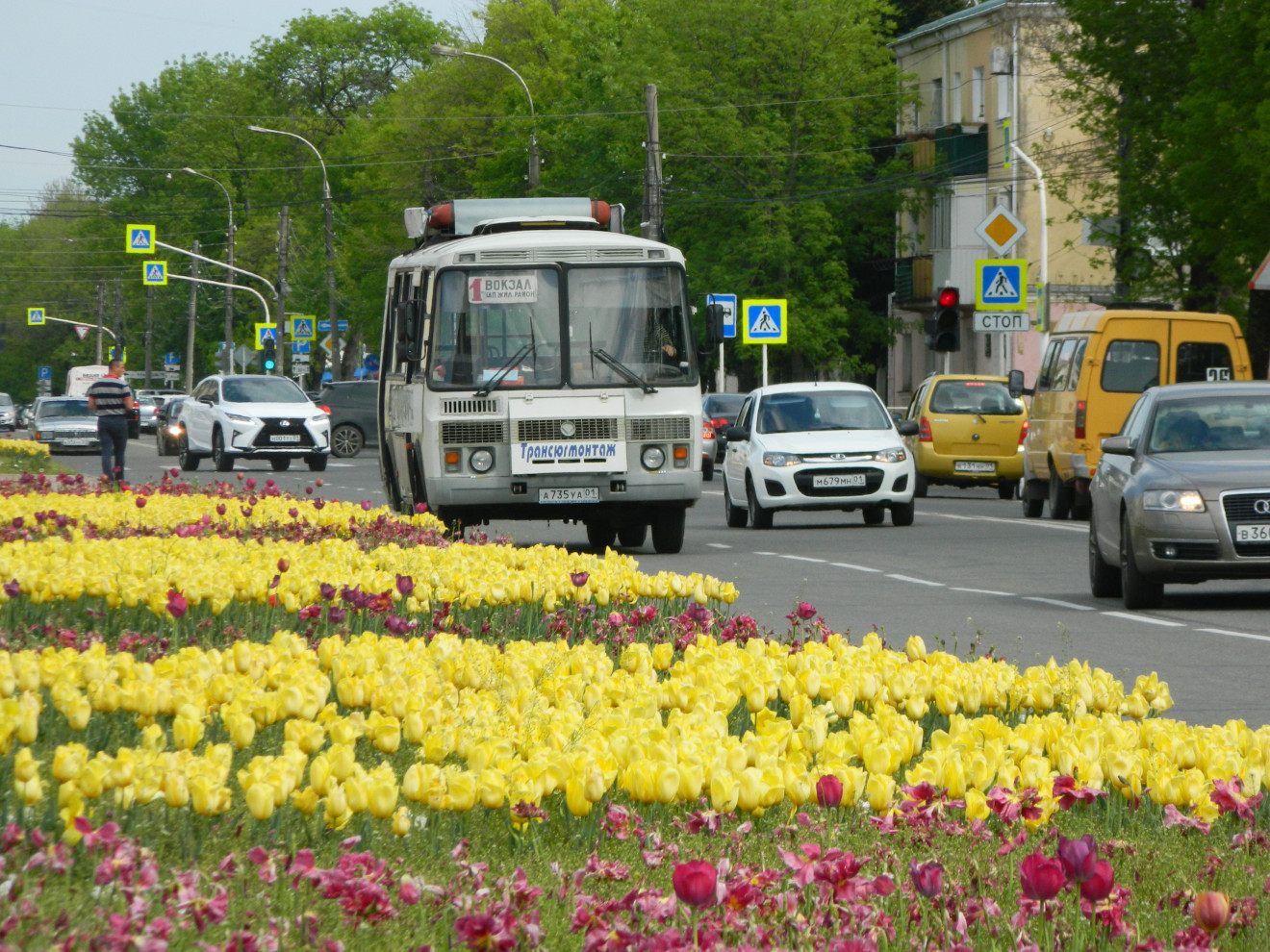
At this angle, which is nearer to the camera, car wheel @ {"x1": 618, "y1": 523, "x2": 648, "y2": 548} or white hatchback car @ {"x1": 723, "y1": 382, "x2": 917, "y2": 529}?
car wheel @ {"x1": 618, "y1": 523, "x2": 648, "y2": 548}

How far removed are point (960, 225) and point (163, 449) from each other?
903 inches

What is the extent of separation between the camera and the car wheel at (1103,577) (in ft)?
54.5

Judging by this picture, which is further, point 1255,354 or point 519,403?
point 1255,354

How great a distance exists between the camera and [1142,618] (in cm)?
1476

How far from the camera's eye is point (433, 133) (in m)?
81.8

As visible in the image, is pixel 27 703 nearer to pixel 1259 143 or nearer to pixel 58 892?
pixel 58 892

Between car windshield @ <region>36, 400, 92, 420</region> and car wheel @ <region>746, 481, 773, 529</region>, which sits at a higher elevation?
car windshield @ <region>36, 400, 92, 420</region>

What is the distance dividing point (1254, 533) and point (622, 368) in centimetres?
704

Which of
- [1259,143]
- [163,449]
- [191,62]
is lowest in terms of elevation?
[163,449]

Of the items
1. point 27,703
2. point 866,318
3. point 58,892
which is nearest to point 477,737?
point 27,703

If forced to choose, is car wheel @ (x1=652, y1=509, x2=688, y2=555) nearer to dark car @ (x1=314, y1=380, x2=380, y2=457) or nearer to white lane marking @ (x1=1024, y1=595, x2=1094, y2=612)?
white lane marking @ (x1=1024, y1=595, x2=1094, y2=612)

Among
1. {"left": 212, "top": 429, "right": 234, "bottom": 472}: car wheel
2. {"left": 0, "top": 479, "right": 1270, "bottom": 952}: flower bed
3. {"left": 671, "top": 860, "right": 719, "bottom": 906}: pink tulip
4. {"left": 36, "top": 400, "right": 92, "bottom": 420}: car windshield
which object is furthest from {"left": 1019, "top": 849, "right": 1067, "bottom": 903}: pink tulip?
{"left": 36, "top": 400, "right": 92, "bottom": 420}: car windshield

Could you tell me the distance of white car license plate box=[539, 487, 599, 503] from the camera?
20484 mm

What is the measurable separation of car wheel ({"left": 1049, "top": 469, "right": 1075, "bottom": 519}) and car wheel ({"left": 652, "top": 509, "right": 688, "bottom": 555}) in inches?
323
